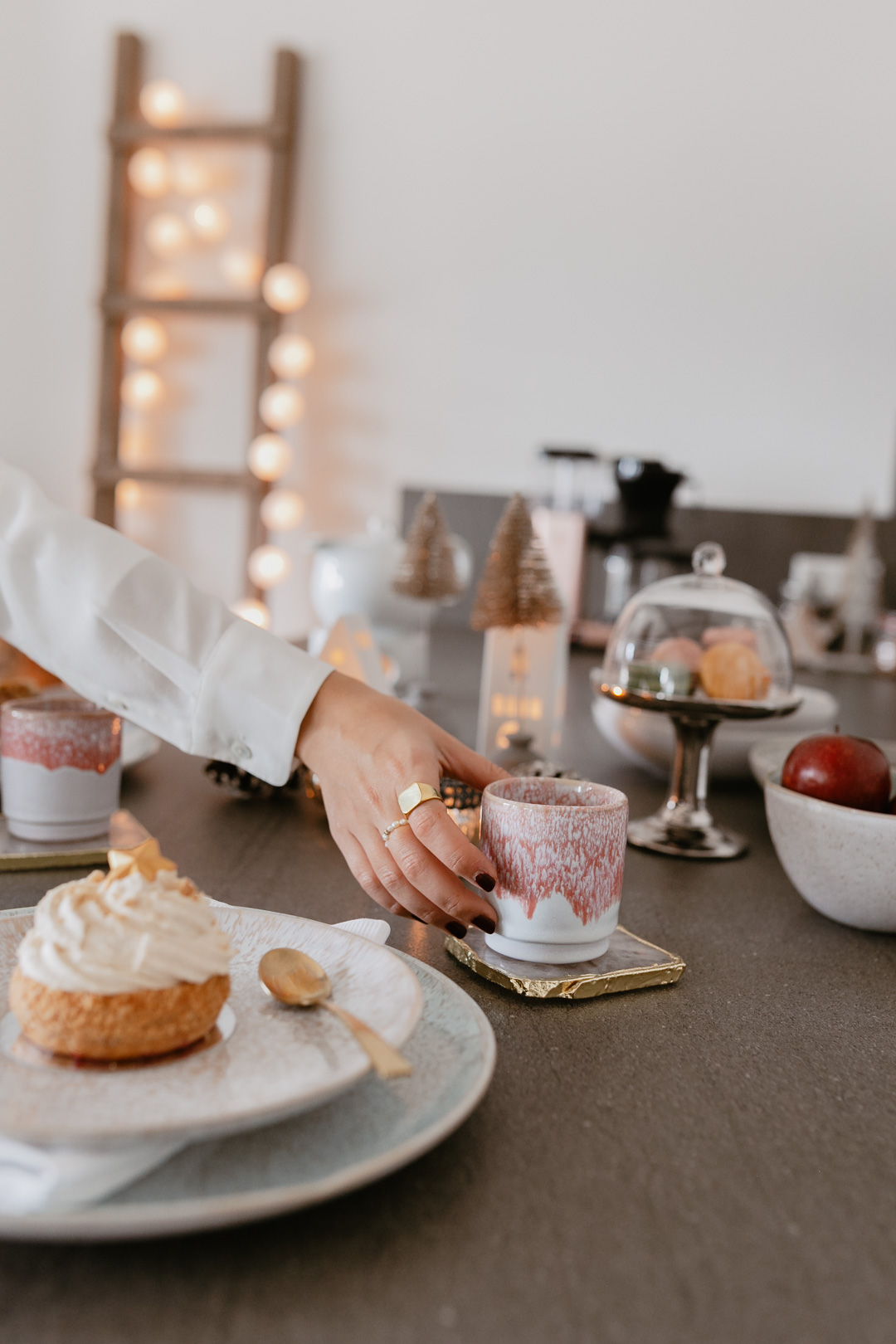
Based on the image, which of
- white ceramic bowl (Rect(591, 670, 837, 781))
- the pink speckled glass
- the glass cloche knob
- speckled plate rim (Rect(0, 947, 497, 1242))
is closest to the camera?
speckled plate rim (Rect(0, 947, 497, 1242))

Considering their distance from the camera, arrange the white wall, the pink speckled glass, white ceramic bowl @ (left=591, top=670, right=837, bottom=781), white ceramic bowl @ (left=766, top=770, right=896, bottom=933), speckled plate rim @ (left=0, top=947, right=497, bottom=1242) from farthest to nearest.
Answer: the white wall → white ceramic bowl @ (left=591, top=670, right=837, bottom=781) → the pink speckled glass → white ceramic bowl @ (left=766, top=770, right=896, bottom=933) → speckled plate rim @ (left=0, top=947, right=497, bottom=1242)

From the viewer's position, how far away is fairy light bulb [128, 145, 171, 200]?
317 cm

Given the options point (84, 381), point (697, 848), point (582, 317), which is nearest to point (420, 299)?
point (582, 317)

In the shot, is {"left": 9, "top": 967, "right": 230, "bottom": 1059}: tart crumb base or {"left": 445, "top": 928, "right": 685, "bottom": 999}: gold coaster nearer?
{"left": 9, "top": 967, "right": 230, "bottom": 1059}: tart crumb base

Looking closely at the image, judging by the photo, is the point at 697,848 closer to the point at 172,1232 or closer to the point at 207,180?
the point at 172,1232

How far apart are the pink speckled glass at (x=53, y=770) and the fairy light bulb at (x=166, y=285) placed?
2.69 m

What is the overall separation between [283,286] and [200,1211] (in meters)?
2.98

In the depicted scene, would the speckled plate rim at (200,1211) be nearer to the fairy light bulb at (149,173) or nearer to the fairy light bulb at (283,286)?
the fairy light bulb at (283,286)

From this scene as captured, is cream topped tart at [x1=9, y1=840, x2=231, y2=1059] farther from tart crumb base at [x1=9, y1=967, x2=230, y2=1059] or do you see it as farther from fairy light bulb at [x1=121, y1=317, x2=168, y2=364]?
fairy light bulb at [x1=121, y1=317, x2=168, y2=364]

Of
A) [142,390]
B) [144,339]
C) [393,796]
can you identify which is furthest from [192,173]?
[393,796]

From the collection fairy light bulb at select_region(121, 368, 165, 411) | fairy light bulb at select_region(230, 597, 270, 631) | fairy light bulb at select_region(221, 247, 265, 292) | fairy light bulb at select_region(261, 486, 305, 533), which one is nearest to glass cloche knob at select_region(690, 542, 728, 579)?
fairy light bulb at select_region(230, 597, 270, 631)

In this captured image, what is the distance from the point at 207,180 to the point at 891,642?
2326 millimetres

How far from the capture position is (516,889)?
61 cm

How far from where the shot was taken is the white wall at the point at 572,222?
8.95 ft
